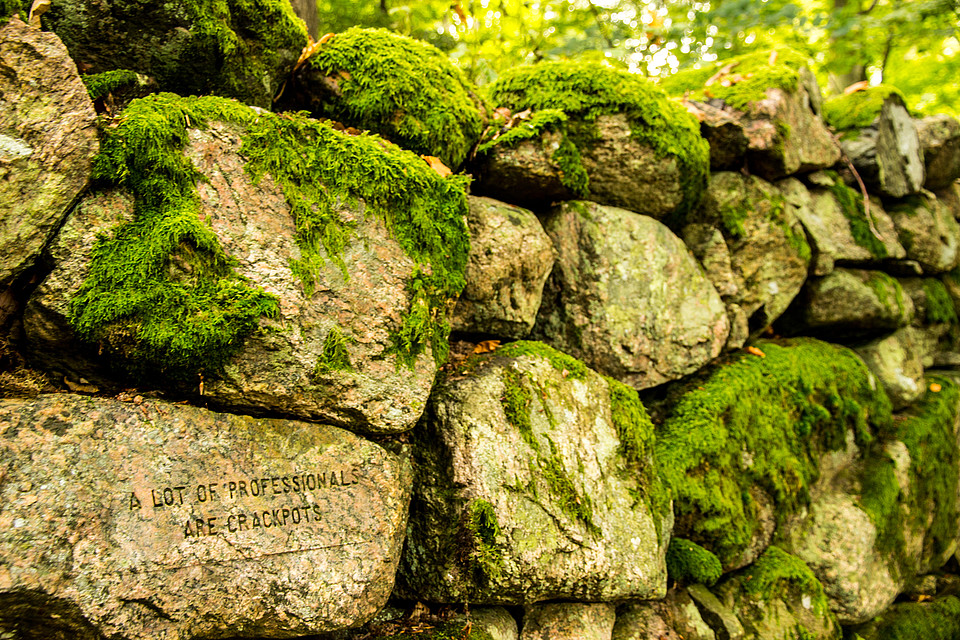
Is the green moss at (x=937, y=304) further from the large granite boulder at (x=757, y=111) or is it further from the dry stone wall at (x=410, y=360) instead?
the large granite boulder at (x=757, y=111)

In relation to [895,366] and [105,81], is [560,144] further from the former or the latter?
[895,366]

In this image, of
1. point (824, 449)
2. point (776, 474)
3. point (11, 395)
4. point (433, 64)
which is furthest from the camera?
point (824, 449)

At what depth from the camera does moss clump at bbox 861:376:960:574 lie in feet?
14.8

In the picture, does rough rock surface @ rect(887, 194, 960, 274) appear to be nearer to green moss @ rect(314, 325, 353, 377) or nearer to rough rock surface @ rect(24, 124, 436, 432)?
rough rock surface @ rect(24, 124, 436, 432)

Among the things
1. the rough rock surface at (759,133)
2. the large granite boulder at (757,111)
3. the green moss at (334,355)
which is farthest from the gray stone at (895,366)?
the green moss at (334,355)

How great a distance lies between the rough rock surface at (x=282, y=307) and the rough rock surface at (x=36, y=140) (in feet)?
0.26

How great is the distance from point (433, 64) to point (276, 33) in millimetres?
835

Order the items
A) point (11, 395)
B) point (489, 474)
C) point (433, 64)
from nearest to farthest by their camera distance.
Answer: point (11, 395) < point (489, 474) < point (433, 64)

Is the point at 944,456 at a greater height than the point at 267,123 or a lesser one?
lesser

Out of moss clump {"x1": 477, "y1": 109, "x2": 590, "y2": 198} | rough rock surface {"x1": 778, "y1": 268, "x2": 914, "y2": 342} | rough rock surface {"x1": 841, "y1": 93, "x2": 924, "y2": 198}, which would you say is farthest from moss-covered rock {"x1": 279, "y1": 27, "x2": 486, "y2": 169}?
rough rock surface {"x1": 841, "y1": 93, "x2": 924, "y2": 198}

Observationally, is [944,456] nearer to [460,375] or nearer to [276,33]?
[460,375]

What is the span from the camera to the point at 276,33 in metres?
2.68

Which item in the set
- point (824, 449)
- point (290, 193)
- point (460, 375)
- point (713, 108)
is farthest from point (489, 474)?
point (713, 108)

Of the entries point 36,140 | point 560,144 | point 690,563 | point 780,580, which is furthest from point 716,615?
point 36,140
